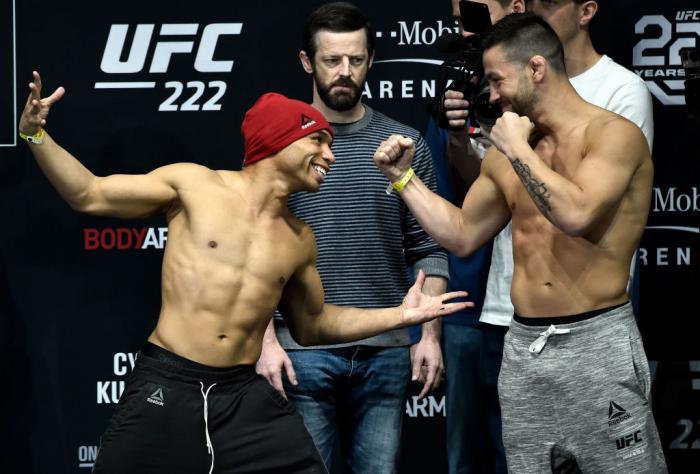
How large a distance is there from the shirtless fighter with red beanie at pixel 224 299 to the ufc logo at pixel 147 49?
1.06 metres

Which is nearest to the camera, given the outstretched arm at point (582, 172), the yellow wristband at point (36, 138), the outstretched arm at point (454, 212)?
the outstretched arm at point (582, 172)

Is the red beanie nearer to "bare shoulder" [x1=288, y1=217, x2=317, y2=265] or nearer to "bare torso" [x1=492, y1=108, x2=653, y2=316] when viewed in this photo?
"bare shoulder" [x1=288, y1=217, x2=317, y2=265]

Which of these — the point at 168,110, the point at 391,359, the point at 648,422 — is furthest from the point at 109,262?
the point at 648,422

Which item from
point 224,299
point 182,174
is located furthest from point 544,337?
point 182,174

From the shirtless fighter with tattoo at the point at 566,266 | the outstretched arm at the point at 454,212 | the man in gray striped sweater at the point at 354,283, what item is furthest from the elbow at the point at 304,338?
the shirtless fighter with tattoo at the point at 566,266

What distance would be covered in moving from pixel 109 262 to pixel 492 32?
1.98 metres

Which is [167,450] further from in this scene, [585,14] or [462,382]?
[585,14]

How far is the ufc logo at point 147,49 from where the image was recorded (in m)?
4.98

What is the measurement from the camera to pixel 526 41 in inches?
148

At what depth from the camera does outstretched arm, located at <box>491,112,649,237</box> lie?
3.47 meters

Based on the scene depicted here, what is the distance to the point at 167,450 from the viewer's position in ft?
11.9

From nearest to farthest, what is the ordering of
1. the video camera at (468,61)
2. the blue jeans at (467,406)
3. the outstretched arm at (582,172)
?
the outstretched arm at (582,172) < the video camera at (468,61) < the blue jeans at (467,406)

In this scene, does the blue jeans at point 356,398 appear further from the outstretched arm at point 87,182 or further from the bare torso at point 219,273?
the outstretched arm at point 87,182

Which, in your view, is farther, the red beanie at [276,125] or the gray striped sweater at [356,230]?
the gray striped sweater at [356,230]
